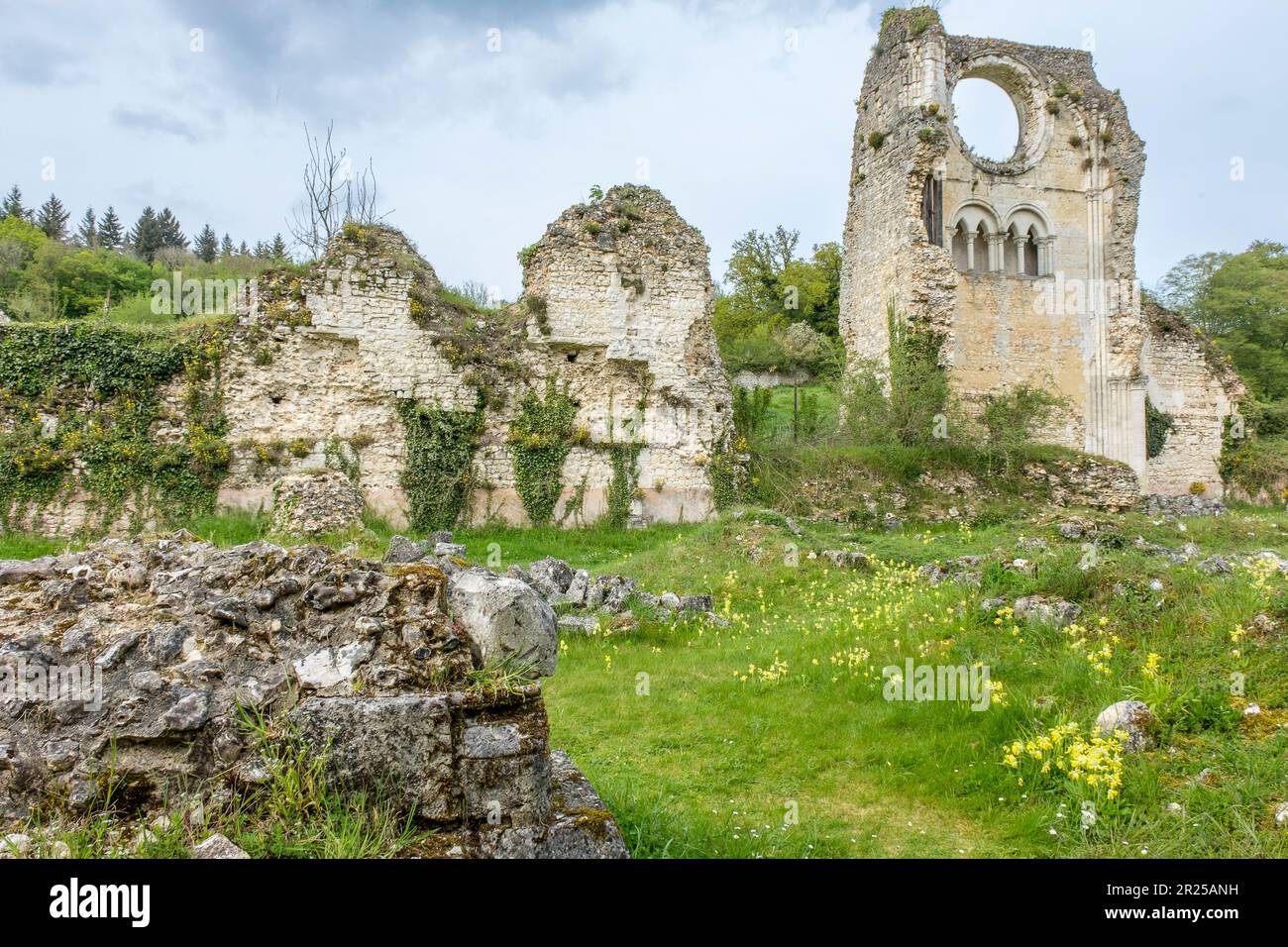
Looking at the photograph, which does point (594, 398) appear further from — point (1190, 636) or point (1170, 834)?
point (1170, 834)

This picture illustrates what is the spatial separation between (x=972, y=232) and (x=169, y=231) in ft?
239

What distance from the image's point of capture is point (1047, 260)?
25688 millimetres

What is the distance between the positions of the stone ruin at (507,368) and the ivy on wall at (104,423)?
0.60 meters

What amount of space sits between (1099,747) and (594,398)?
13810mm

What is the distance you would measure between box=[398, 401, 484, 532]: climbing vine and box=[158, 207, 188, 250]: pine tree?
67.7 metres

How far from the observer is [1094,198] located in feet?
84.0

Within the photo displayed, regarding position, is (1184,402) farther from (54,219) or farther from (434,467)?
(54,219)

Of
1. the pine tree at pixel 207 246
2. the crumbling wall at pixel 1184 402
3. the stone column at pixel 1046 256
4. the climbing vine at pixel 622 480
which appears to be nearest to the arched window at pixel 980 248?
the stone column at pixel 1046 256

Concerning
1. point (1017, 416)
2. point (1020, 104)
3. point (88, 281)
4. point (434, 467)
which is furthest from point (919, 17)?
point (88, 281)

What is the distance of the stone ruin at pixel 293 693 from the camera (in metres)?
2.85

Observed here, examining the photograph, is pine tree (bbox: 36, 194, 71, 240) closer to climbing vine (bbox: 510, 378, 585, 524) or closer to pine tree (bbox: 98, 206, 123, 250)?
pine tree (bbox: 98, 206, 123, 250)
